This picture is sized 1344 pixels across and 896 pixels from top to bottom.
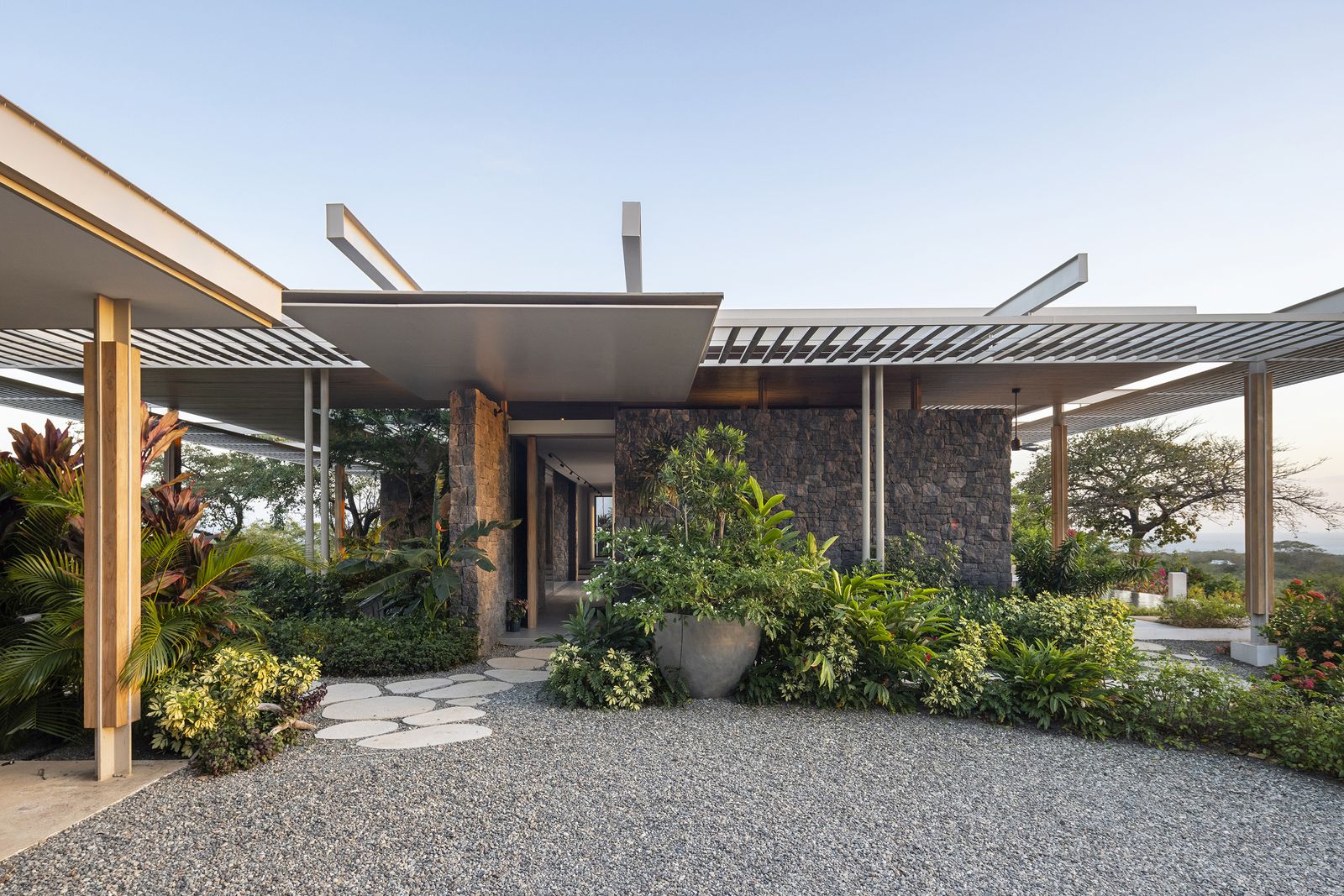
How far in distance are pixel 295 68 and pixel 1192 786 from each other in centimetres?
1024

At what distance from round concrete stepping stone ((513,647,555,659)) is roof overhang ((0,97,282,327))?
449cm

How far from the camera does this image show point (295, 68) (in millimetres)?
Answer: 8227

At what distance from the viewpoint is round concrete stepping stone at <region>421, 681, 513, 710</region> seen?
599 cm

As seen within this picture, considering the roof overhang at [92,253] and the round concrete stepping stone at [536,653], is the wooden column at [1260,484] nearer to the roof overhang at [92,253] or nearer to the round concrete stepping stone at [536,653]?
the round concrete stepping stone at [536,653]

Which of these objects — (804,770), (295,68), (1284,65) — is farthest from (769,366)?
(295,68)

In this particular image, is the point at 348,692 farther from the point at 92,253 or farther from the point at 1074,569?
the point at 1074,569

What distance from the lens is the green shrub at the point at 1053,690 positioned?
4.97m

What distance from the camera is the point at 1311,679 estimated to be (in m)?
5.09

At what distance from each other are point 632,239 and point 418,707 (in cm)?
390

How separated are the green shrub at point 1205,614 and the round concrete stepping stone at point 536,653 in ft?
31.0

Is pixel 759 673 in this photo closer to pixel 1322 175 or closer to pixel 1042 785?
pixel 1042 785

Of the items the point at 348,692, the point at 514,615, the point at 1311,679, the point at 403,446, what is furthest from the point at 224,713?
the point at 403,446

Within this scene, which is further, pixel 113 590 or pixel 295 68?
pixel 295 68

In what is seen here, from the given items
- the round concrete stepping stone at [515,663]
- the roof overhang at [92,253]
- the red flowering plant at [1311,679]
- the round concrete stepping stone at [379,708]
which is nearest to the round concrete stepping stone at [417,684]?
the round concrete stepping stone at [379,708]
